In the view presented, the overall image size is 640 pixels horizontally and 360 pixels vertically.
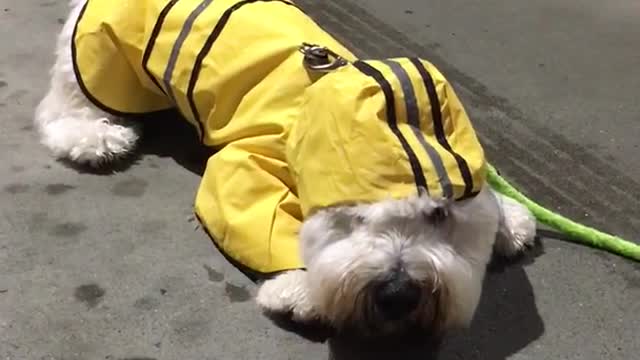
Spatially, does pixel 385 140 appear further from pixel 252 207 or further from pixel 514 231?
pixel 514 231

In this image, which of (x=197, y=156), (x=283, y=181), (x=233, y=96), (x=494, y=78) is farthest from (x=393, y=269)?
(x=494, y=78)

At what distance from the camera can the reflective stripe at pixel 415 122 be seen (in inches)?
82.7

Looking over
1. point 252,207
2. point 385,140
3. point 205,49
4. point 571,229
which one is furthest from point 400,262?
point 205,49

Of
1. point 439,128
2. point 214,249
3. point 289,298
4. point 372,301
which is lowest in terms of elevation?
point 214,249

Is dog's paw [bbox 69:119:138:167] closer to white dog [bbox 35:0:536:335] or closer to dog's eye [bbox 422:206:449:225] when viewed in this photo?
white dog [bbox 35:0:536:335]

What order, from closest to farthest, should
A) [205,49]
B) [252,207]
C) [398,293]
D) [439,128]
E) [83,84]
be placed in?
[398,293]
[439,128]
[252,207]
[205,49]
[83,84]

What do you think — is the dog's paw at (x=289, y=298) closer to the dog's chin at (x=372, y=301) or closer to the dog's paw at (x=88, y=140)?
the dog's chin at (x=372, y=301)

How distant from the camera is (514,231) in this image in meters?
2.64

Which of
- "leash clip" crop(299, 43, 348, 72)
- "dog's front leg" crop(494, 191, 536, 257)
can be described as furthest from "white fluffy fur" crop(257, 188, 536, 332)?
"leash clip" crop(299, 43, 348, 72)

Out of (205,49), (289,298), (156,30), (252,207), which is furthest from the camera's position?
(156,30)

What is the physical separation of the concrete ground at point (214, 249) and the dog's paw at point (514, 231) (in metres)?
0.05

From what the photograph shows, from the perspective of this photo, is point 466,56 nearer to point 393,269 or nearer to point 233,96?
point 233,96

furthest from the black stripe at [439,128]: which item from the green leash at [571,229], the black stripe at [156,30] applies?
the black stripe at [156,30]

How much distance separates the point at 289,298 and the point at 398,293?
371 millimetres
